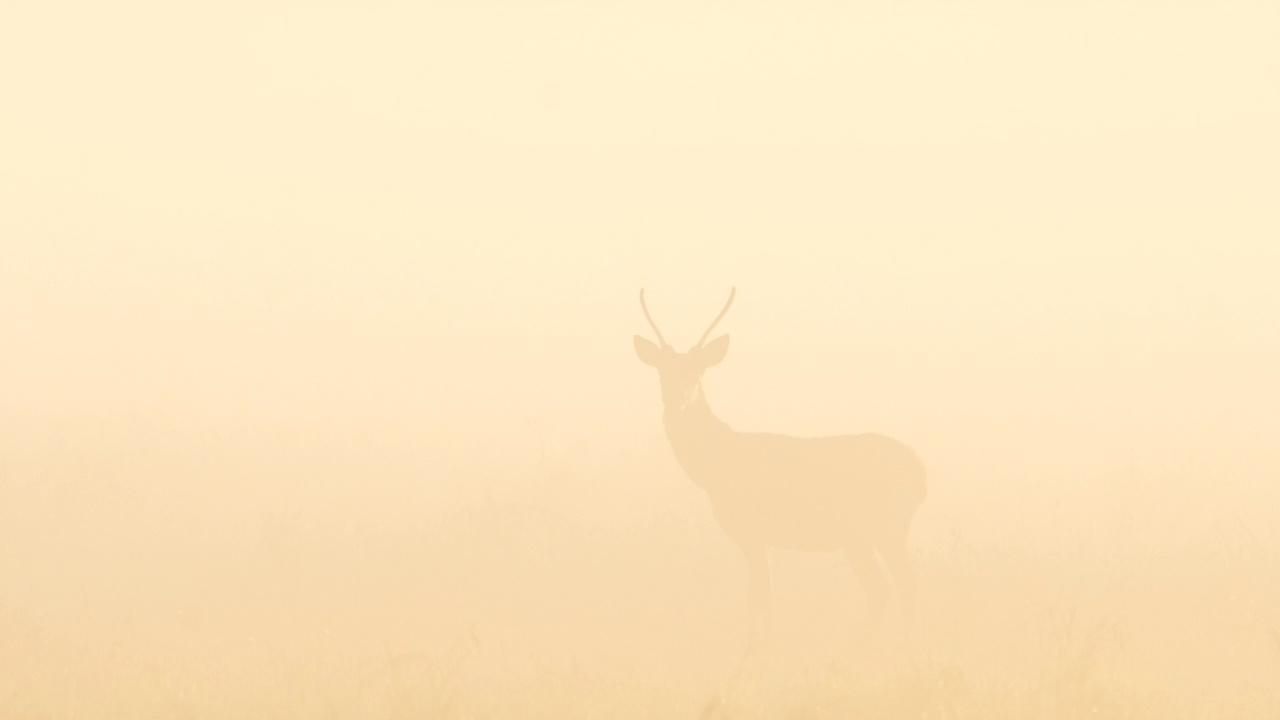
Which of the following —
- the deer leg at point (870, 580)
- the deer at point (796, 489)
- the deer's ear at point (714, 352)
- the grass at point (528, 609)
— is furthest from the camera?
the deer's ear at point (714, 352)

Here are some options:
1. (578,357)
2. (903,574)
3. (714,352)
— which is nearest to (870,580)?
(903,574)

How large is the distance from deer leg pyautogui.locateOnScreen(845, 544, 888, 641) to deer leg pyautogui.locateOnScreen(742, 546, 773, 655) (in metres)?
0.62

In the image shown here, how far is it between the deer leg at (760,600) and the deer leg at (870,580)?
2.04ft

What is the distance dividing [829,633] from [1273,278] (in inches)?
677

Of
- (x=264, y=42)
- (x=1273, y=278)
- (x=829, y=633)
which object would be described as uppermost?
(x=264, y=42)

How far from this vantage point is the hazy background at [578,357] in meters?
10.3

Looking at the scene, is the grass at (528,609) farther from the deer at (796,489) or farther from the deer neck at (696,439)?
the deer neck at (696,439)

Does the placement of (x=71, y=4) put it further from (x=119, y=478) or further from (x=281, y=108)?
(x=119, y=478)

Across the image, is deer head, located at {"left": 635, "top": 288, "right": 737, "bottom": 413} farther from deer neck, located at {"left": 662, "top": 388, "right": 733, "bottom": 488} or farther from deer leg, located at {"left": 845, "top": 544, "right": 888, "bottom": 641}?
deer leg, located at {"left": 845, "top": 544, "right": 888, "bottom": 641}

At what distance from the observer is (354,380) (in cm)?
1888

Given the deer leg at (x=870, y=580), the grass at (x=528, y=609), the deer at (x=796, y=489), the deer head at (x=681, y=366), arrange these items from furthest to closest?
the deer head at (x=681, y=366), the deer at (x=796, y=489), the deer leg at (x=870, y=580), the grass at (x=528, y=609)

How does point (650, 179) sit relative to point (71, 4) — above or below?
below

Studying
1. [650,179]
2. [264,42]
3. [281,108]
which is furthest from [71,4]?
[650,179]

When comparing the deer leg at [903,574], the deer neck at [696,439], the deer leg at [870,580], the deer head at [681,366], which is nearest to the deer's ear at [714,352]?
the deer head at [681,366]
